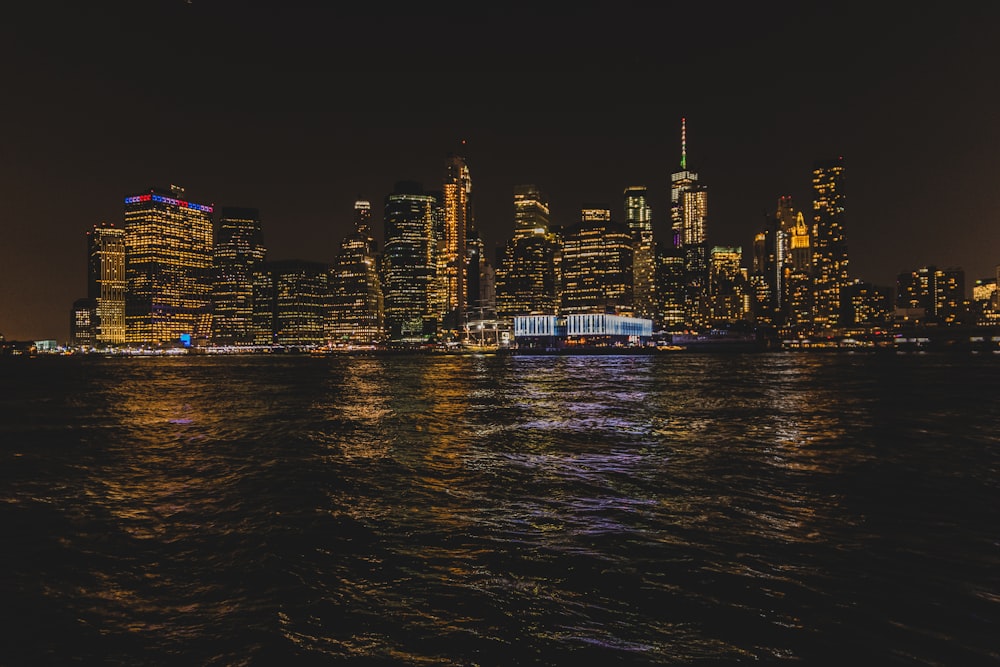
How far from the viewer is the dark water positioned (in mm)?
8297

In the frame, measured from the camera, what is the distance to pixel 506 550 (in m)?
12.0

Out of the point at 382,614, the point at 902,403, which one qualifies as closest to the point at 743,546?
the point at 382,614

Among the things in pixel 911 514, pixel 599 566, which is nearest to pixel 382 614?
pixel 599 566

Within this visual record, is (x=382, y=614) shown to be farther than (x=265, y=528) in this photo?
No

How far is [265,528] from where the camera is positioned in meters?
14.1

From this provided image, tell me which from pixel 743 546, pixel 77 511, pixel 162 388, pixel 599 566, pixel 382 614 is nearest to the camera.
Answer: pixel 382 614

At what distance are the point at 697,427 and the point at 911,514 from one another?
51.7ft

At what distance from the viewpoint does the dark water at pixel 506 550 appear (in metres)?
8.30

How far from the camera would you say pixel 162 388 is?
6888 cm

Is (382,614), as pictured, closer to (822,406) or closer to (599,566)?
(599,566)

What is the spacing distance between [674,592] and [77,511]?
52.5ft

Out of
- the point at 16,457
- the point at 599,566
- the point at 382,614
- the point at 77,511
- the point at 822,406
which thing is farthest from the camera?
the point at 822,406

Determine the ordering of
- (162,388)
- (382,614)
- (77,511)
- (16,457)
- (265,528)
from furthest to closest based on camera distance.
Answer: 1. (162,388)
2. (16,457)
3. (77,511)
4. (265,528)
5. (382,614)

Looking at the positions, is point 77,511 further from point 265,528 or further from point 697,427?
point 697,427
